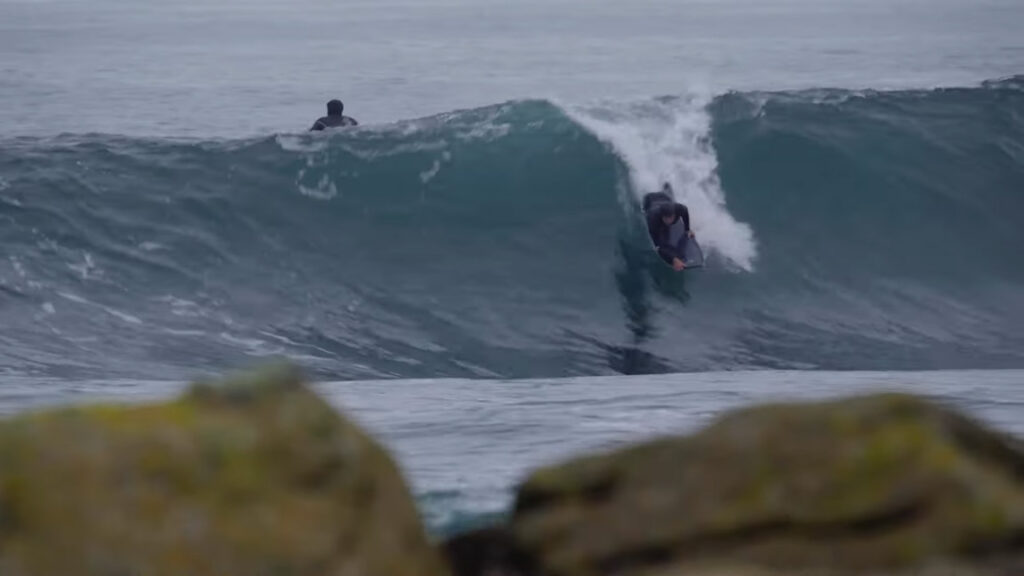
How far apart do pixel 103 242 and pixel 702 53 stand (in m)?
44.9

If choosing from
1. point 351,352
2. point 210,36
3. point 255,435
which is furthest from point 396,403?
point 210,36

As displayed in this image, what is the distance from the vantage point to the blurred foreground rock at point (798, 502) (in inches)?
132

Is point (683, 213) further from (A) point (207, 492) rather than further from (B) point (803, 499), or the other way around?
(A) point (207, 492)

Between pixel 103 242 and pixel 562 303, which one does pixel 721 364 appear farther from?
pixel 103 242

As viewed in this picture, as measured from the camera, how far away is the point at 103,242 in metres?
15.7

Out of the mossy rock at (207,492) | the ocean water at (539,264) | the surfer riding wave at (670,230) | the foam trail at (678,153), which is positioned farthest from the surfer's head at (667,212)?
the mossy rock at (207,492)

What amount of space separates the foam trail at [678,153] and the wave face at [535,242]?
0.13 feet

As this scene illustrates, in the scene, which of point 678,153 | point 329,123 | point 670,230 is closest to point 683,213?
point 670,230

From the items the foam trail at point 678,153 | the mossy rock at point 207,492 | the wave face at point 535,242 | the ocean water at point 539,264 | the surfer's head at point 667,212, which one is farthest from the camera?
the foam trail at point 678,153

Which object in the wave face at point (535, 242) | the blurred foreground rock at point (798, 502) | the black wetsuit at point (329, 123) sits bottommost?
the wave face at point (535, 242)

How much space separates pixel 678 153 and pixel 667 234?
11.3 feet

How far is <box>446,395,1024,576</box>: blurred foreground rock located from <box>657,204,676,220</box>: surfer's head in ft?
37.0

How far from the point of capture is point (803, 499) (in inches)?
139

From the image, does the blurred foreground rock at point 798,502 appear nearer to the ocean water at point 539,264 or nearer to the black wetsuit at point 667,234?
the ocean water at point 539,264
